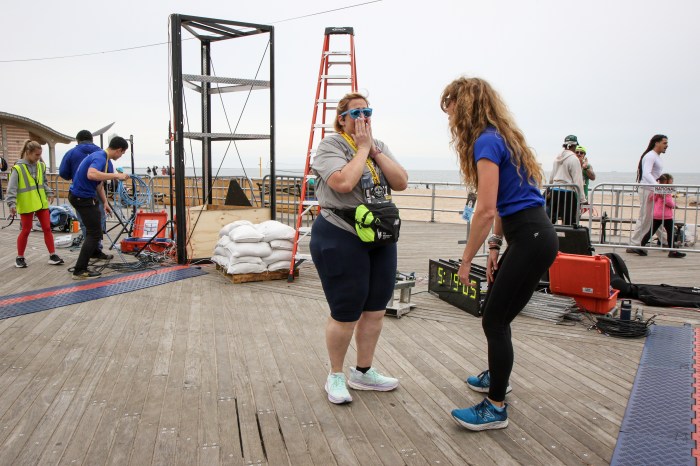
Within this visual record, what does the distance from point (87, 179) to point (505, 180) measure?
213 inches

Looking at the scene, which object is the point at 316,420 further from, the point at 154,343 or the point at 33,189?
the point at 33,189

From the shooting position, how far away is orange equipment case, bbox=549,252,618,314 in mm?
4785

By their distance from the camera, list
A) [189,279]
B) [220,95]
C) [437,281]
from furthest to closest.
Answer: [220,95]
[189,279]
[437,281]

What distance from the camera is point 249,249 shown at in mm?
6133

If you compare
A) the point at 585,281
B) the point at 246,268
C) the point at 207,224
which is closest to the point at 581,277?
the point at 585,281

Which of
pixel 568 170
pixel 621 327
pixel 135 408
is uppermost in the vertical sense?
pixel 568 170

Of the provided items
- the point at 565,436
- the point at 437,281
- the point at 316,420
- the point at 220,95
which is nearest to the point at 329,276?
the point at 316,420

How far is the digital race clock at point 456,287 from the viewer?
16.2ft

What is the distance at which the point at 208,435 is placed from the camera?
2.70m

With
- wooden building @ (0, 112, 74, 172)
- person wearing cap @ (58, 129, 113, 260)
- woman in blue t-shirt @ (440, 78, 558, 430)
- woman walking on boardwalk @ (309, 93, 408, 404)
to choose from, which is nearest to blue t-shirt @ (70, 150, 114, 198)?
person wearing cap @ (58, 129, 113, 260)

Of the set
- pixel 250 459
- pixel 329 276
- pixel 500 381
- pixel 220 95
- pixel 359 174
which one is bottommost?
pixel 250 459

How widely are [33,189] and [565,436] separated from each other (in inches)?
262

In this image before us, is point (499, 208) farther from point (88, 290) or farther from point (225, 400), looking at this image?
point (88, 290)

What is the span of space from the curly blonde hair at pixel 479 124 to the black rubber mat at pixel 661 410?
133cm
